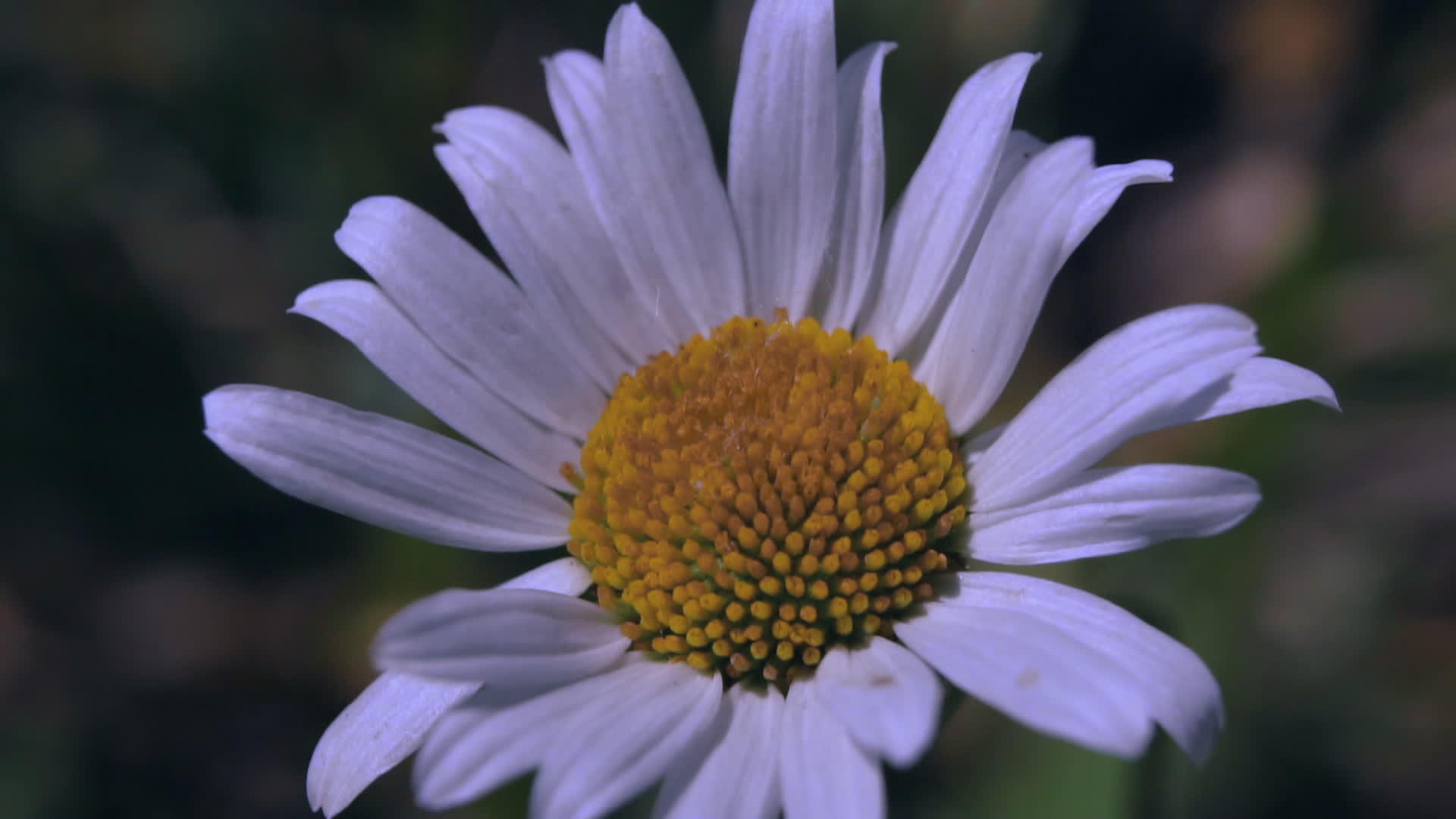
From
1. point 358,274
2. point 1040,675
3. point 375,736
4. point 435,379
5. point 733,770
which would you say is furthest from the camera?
point 358,274

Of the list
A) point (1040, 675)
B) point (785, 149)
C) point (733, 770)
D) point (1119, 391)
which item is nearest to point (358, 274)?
point (785, 149)

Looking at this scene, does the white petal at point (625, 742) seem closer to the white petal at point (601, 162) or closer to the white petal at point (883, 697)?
the white petal at point (883, 697)

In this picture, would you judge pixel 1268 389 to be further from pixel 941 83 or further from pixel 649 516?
pixel 941 83

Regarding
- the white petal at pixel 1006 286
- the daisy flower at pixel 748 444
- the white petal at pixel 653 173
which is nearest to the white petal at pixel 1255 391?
the daisy flower at pixel 748 444

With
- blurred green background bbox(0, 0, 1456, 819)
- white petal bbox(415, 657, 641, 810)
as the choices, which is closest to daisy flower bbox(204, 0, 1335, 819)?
white petal bbox(415, 657, 641, 810)

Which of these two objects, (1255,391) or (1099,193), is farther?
(1099,193)

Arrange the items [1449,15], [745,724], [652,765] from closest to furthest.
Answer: [652,765], [745,724], [1449,15]

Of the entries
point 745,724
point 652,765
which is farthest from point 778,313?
point 652,765

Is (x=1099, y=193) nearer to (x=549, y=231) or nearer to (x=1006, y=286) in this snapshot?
(x=1006, y=286)
